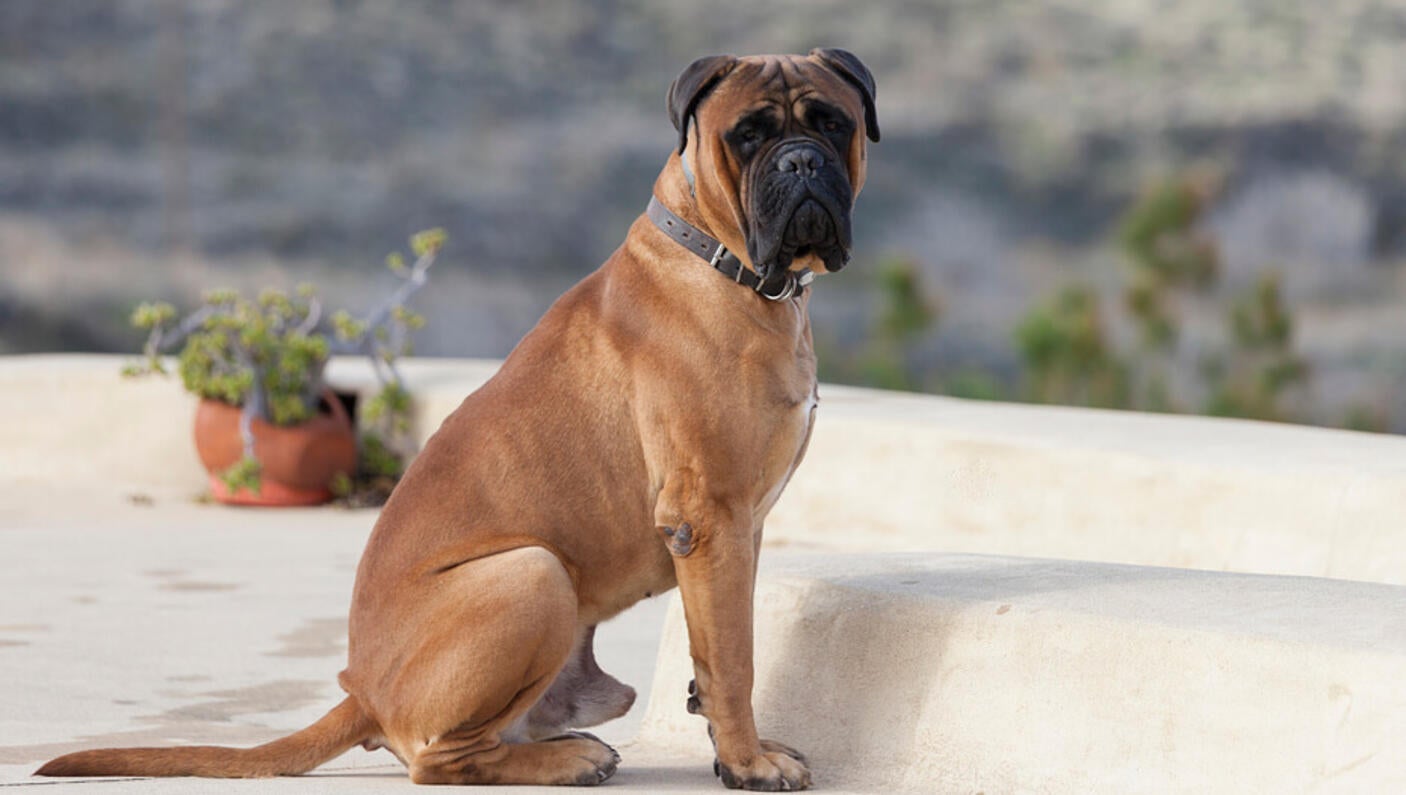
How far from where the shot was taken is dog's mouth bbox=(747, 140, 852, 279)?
12.1 ft

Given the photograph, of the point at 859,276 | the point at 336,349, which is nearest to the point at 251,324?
the point at 336,349

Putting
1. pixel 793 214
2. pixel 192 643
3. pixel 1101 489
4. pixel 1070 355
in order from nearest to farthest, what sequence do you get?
pixel 793 214 → pixel 192 643 → pixel 1101 489 → pixel 1070 355

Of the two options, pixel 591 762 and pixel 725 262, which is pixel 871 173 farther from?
pixel 591 762

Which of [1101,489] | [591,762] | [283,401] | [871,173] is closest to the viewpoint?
[591,762]

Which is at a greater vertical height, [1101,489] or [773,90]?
[773,90]

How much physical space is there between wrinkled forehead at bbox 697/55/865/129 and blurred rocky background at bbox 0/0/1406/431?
9.69 m

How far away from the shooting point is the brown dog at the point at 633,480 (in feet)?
12.3

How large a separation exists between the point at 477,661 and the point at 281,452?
690 cm

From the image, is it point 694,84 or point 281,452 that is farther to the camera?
point 281,452

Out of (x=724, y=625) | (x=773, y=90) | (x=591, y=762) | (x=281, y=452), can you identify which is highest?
(x=773, y=90)

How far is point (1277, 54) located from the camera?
14.2 meters

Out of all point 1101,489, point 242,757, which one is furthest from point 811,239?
point 1101,489

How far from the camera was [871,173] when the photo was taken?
1497cm

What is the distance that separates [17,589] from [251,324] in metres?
3.07
